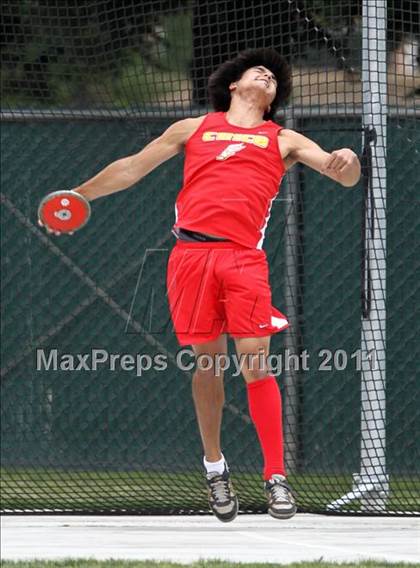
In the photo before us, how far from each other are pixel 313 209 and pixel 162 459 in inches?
77.2

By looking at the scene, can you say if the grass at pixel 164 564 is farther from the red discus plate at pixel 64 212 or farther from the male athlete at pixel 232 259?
the red discus plate at pixel 64 212

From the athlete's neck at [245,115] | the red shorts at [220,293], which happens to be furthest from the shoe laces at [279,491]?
the athlete's neck at [245,115]

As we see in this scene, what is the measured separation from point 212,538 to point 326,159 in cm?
268

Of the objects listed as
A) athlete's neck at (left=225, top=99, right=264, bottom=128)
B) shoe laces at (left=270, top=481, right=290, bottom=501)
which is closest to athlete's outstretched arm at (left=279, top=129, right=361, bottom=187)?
athlete's neck at (left=225, top=99, right=264, bottom=128)

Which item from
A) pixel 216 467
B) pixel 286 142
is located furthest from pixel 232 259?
pixel 216 467

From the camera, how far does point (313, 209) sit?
30.8 ft

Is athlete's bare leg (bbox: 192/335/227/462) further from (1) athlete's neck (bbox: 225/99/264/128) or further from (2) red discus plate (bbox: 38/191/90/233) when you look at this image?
(1) athlete's neck (bbox: 225/99/264/128)

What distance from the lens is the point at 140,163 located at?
20.9ft

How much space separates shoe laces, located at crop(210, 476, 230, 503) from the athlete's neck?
158 cm

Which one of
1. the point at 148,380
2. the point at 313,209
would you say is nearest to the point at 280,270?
the point at 313,209

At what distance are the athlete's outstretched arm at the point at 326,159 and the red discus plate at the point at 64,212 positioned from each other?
924 millimetres

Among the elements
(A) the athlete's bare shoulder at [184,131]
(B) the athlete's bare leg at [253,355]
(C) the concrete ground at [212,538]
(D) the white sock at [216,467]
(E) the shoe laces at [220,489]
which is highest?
(A) the athlete's bare shoulder at [184,131]

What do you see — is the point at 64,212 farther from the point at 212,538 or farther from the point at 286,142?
the point at 212,538

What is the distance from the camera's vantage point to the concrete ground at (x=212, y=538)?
7.20 m
